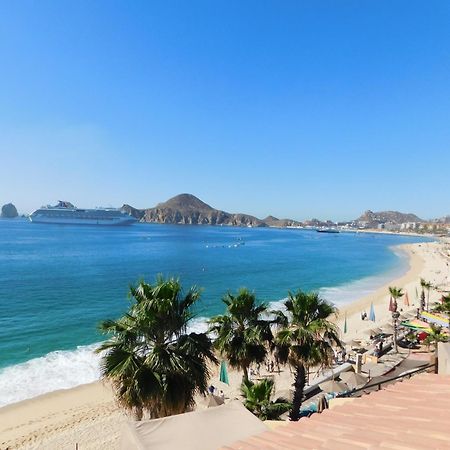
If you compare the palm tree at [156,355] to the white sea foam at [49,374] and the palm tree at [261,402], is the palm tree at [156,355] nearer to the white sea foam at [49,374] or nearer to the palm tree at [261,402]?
the palm tree at [261,402]

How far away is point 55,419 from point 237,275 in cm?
4106

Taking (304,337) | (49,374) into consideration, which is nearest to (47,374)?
(49,374)

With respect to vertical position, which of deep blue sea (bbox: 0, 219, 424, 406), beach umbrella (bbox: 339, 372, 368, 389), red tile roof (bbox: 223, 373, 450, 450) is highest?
red tile roof (bbox: 223, 373, 450, 450)

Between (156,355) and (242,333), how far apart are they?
4.27 meters

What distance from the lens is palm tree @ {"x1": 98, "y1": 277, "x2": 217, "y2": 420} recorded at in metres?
7.84

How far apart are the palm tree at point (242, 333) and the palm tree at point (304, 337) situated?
55 centimetres

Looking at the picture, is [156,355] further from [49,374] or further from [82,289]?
[82,289]

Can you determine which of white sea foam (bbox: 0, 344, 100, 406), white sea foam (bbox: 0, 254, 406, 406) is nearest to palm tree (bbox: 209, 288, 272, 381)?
white sea foam (bbox: 0, 344, 100, 406)

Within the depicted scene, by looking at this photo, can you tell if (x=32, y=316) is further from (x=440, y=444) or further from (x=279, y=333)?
(x=440, y=444)

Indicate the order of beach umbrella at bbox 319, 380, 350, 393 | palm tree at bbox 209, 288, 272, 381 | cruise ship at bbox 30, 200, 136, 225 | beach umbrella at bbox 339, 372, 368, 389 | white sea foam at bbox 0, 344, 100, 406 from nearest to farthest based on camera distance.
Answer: palm tree at bbox 209, 288, 272, 381 < beach umbrella at bbox 319, 380, 350, 393 < beach umbrella at bbox 339, 372, 368, 389 < white sea foam at bbox 0, 344, 100, 406 < cruise ship at bbox 30, 200, 136, 225

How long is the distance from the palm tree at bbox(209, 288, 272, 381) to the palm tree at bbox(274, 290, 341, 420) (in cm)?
55

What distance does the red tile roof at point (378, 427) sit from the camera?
3412mm

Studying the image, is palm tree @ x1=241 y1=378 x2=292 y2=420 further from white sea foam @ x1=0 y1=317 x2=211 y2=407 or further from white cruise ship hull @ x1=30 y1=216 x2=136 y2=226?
white cruise ship hull @ x1=30 y1=216 x2=136 y2=226

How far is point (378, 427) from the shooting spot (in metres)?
4.04
